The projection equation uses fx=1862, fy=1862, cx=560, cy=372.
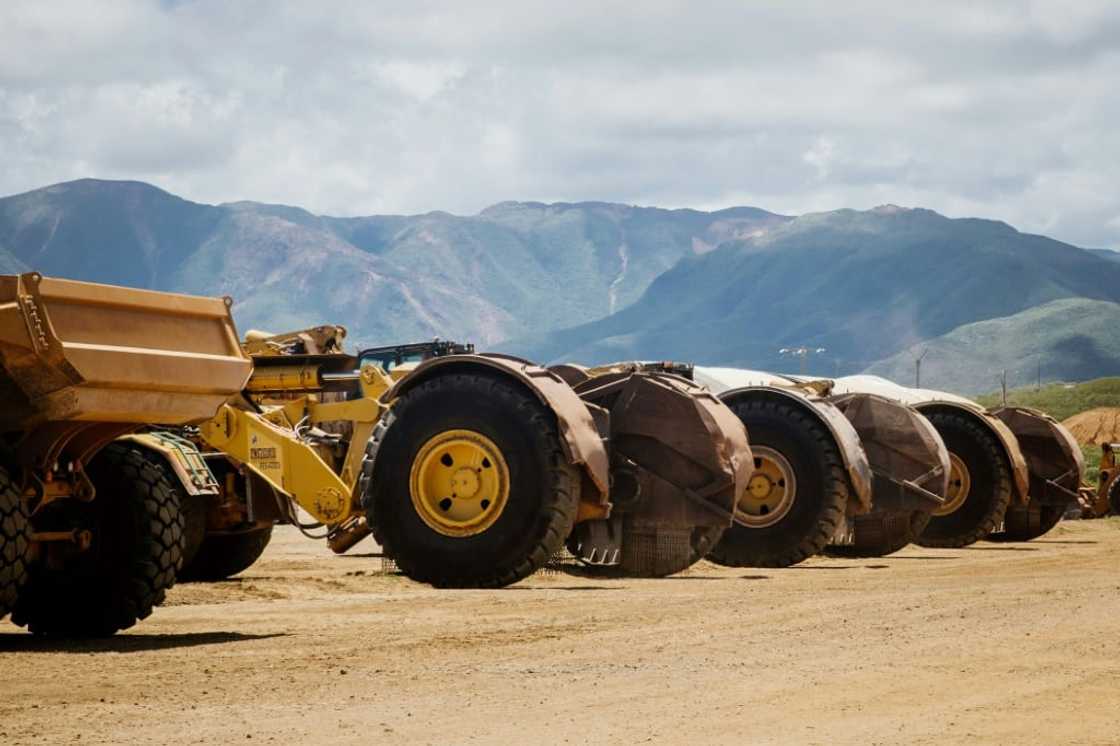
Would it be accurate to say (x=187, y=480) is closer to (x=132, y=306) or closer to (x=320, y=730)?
(x=132, y=306)

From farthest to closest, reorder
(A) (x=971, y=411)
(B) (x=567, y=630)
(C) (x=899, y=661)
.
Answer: (A) (x=971, y=411)
(B) (x=567, y=630)
(C) (x=899, y=661)

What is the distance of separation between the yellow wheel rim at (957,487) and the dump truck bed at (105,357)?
16116 millimetres

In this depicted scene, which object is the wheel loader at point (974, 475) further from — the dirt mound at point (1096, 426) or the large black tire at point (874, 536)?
the dirt mound at point (1096, 426)

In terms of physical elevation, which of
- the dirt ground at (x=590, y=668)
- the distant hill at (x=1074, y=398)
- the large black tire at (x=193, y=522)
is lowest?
the dirt ground at (x=590, y=668)

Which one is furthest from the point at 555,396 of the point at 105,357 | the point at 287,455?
the point at 105,357

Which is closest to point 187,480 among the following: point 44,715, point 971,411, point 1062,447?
point 44,715

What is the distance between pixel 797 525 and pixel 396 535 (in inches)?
248

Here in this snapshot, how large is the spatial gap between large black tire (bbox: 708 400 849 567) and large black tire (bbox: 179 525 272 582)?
5.15 metres

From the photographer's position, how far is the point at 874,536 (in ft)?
72.2

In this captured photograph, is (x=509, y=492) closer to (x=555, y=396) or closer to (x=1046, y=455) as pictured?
(x=555, y=396)

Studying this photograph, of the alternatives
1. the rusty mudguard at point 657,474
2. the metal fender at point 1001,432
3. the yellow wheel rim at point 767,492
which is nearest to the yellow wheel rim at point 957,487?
the metal fender at point 1001,432

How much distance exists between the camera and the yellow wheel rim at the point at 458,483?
14219 mm

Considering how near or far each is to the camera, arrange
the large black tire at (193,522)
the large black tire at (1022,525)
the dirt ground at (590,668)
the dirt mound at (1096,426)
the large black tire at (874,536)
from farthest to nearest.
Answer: the dirt mound at (1096,426), the large black tire at (1022,525), the large black tire at (874,536), the large black tire at (193,522), the dirt ground at (590,668)

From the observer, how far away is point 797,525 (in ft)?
63.9
